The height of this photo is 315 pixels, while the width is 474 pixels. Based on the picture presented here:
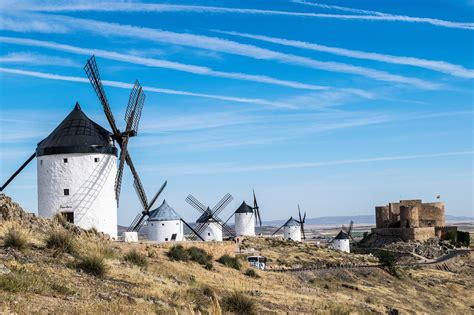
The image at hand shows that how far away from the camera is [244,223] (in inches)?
2501

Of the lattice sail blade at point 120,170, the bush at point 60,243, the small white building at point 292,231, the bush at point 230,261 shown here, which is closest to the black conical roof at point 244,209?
the small white building at point 292,231

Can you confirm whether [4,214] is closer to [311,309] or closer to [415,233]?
[311,309]

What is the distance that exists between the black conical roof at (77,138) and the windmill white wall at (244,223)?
33.9 m

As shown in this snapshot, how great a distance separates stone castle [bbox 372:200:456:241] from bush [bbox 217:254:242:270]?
150 feet

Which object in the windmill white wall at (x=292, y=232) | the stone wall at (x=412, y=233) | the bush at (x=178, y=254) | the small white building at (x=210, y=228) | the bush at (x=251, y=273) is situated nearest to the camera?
the bush at (x=178, y=254)

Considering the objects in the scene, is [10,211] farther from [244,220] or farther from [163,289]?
[244,220]

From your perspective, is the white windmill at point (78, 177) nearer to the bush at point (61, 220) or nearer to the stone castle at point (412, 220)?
the bush at point (61, 220)

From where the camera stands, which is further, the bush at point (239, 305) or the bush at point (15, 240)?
the bush at point (15, 240)

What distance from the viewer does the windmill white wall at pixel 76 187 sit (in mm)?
28141

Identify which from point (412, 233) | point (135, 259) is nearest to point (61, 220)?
point (135, 259)

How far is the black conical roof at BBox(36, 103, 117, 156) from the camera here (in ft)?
92.9

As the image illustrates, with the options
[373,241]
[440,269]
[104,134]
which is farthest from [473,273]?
[104,134]

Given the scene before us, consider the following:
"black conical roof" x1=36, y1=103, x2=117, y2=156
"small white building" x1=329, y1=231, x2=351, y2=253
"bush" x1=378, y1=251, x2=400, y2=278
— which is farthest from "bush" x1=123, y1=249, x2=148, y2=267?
"small white building" x1=329, y1=231, x2=351, y2=253

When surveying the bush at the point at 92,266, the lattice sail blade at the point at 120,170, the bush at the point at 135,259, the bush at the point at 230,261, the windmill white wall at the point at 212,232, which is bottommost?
the windmill white wall at the point at 212,232
